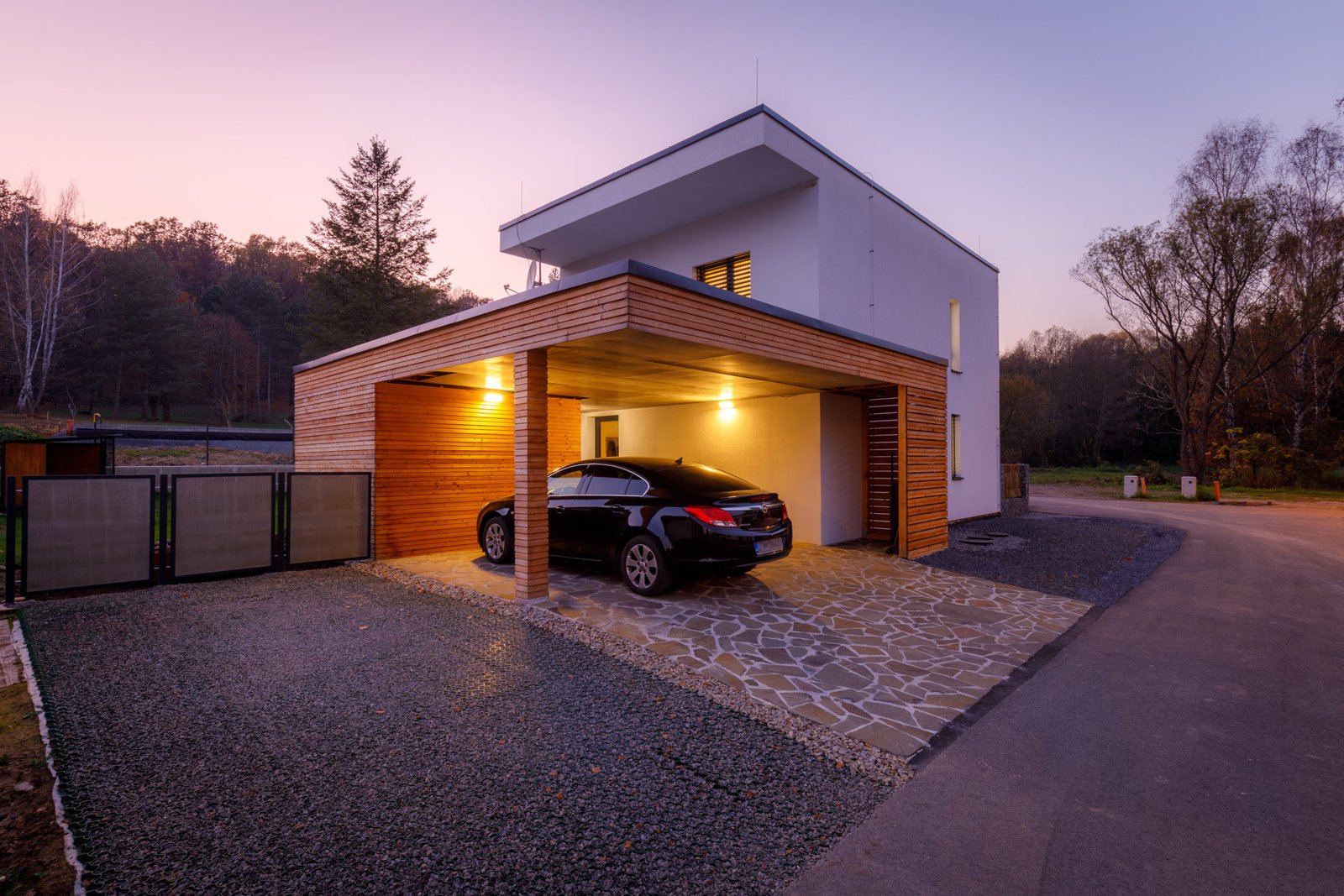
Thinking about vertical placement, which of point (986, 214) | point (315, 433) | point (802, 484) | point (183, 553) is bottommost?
point (183, 553)

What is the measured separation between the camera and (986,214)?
51.0 feet

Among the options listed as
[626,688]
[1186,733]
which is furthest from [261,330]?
[1186,733]

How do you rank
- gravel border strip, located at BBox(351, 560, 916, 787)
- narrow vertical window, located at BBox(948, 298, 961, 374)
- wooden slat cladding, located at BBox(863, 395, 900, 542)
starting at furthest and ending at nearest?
narrow vertical window, located at BBox(948, 298, 961, 374), wooden slat cladding, located at BBox(863, 395, 900, 542), gravel border strip, located at BBox(351, 560, 916, 787)

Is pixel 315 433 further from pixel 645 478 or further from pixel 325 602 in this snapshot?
pixel 645 478

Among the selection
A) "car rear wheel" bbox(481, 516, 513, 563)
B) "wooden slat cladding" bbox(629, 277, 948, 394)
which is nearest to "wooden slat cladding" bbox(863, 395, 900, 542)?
"wooden slat cladding" bbox(629, 277, 948, 394)

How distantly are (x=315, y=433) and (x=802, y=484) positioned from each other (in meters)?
8.50

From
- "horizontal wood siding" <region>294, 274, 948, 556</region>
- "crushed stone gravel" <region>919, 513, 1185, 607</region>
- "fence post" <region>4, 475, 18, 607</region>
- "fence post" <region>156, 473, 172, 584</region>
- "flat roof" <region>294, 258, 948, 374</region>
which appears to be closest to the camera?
"flat roof" <region>294, 258, 948, 374</region>

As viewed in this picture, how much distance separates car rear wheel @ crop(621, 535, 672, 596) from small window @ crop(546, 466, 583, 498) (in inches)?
46.3

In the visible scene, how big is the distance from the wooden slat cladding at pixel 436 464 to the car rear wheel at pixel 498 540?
42.6 inches

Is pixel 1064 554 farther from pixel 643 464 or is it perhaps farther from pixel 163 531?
pixel 163 531

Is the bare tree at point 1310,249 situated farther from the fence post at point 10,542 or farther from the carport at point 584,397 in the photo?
the fence post at point 10,542

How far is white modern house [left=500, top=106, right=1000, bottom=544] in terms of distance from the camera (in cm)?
991

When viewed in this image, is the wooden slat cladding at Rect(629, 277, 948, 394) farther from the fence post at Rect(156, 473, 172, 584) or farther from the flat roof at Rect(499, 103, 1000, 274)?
the fence post at Rect(156, 473, 172, 584)

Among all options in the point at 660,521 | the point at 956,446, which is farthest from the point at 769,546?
the point at 956,446
